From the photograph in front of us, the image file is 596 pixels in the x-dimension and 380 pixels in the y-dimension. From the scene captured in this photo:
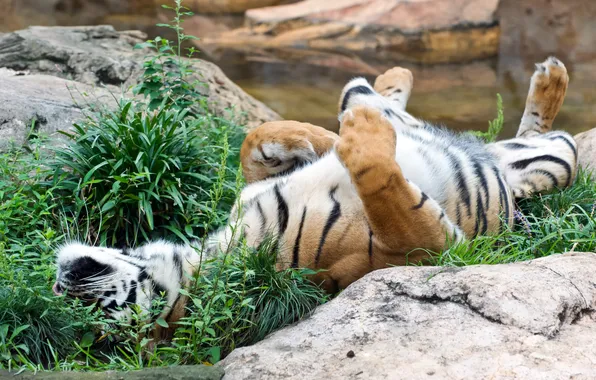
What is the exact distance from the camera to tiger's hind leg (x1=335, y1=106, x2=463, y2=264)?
8.30ft

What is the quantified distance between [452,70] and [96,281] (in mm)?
6787

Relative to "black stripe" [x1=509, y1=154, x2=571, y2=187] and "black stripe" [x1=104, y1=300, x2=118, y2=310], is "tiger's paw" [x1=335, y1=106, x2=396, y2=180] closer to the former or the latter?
"black stripe" [x1=104, y1=300, x2=118, y2=310]

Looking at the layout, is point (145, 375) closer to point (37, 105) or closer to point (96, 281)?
point (96, 281)

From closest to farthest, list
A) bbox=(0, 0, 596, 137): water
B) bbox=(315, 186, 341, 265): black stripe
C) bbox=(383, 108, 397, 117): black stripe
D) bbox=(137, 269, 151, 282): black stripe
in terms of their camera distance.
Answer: bbox=(137, 269, 151, 282): black stripe → bbox=(315, 186, 341, 265): black stripe → bbox=(383, 108, 397, 117): black stripe → bbox=(0, 0, 596, 137): water

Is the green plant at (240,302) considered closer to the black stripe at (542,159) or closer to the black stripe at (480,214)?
the black stripe at (480,214)

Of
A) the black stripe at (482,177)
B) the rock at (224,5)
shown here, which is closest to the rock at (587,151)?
the black stripe at (482,177)

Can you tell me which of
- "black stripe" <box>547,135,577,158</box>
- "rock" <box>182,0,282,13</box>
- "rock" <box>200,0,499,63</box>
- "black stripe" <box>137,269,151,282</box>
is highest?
"rock" <box>182,0,282,13</box>

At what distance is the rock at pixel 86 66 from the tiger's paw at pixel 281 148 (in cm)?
124

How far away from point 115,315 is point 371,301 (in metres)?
0.88

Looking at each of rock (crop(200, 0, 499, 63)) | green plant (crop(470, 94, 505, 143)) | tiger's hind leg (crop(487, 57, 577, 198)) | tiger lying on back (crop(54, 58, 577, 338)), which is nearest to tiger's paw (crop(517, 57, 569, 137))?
tiger's hind leg (crop(487, 57, 577, 198))

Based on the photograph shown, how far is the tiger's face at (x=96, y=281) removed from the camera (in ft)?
8.09

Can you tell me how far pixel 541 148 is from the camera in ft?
12.3

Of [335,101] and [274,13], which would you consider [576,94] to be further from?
[274,13]

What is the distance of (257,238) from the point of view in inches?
107
